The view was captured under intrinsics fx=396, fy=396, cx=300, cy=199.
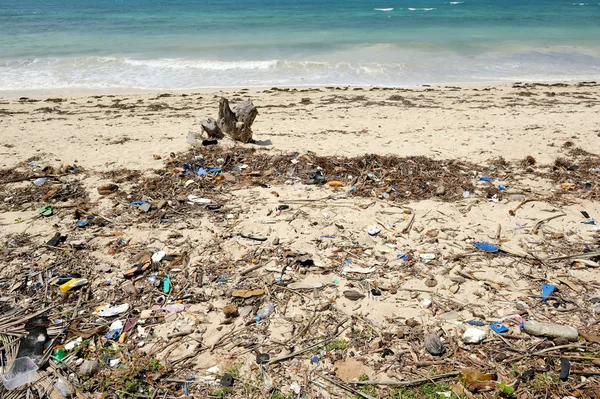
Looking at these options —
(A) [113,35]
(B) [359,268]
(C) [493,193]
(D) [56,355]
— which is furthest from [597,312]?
(A) [113,35]

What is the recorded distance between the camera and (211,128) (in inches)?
282

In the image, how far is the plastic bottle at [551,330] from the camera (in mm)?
2881

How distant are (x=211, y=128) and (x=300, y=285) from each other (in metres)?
4.50

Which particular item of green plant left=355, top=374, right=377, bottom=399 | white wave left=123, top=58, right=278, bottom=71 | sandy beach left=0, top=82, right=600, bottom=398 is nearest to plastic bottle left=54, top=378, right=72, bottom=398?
sandy beach left=0, top=82, right=600, bottom=398

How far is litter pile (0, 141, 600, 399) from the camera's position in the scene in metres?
2.65

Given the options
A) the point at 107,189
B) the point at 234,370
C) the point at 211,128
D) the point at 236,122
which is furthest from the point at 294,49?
the point at 234,370

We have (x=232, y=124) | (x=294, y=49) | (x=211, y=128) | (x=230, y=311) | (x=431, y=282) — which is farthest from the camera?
(x=294, y=49)

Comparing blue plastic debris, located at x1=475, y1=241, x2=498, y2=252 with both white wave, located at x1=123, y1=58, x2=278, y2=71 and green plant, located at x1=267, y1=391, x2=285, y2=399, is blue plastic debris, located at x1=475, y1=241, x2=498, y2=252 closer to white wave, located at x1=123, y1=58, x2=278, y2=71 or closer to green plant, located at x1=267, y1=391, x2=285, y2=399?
green plant, located at x1=267, y1=391, x2=285, y2=399

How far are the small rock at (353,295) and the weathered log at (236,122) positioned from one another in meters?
4.55

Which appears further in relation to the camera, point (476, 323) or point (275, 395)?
point (476, 323)

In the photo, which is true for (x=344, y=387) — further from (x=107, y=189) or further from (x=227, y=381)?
(x=107, y=189)

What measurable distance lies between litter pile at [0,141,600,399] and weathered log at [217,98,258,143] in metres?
1.81

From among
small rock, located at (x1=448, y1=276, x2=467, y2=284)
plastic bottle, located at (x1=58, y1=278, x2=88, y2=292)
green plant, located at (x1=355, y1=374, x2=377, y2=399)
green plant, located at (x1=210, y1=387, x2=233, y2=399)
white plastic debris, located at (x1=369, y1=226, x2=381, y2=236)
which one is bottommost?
green plant, located at (x1=355, y1=374, x2=377, y2=399)

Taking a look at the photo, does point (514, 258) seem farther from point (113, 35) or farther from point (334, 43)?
point (113, 35)
